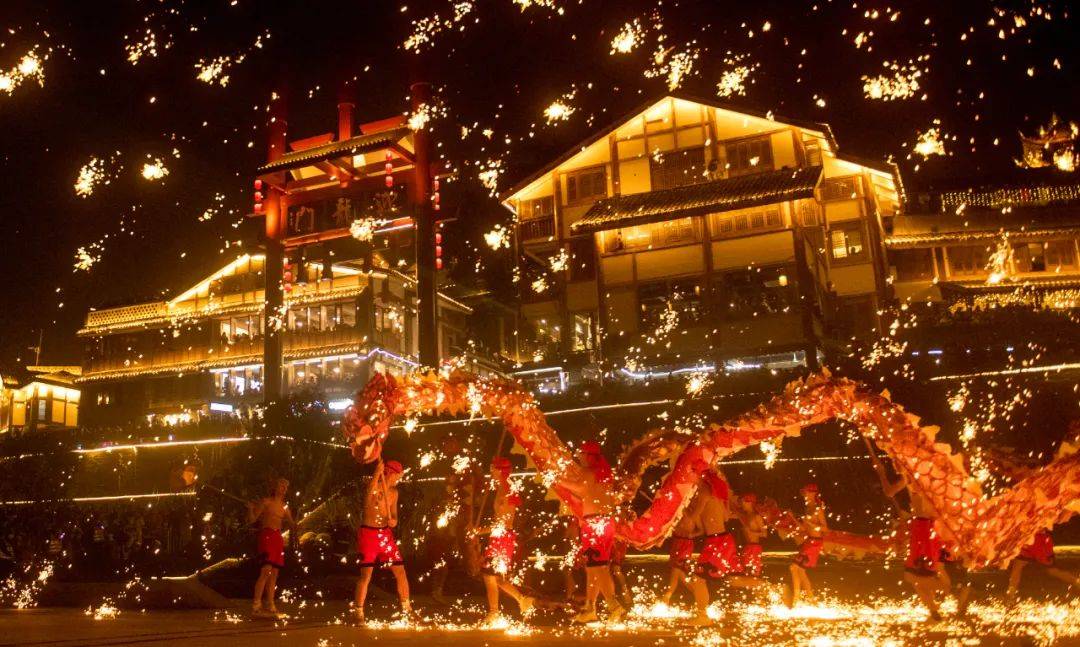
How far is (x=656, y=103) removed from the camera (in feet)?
83.8

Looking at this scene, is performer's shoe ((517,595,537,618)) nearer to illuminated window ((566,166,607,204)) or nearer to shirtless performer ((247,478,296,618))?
shirtless performer ((247,478,296,618))

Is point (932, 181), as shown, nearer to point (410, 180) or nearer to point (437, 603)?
point (410, 180)

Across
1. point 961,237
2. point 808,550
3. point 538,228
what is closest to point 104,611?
point 808,550

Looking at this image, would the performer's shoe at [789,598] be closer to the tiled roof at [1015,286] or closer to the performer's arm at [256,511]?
the performer's arm at [256,511]

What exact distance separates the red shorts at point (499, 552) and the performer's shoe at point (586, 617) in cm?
102

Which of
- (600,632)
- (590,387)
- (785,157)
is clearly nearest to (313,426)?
(590,387)

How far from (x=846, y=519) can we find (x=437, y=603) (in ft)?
25.2

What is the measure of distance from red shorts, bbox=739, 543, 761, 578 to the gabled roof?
1776cm

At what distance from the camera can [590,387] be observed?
2069cm

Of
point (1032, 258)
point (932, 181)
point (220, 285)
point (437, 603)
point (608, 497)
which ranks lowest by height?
point (437, 603)

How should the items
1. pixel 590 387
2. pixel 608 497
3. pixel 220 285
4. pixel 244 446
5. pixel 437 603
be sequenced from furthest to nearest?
1. pixel 220 285
2. pixel 590 387
3. pixel 244 446
4. pixel 437 603
5. pixel 608 497

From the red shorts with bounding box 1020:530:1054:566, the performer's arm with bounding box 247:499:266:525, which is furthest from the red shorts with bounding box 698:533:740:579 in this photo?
the performer's arm with bounding box 247:499:266:525

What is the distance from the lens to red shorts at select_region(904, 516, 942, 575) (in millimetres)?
7852

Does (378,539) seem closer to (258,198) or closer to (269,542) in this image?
(269,542)
